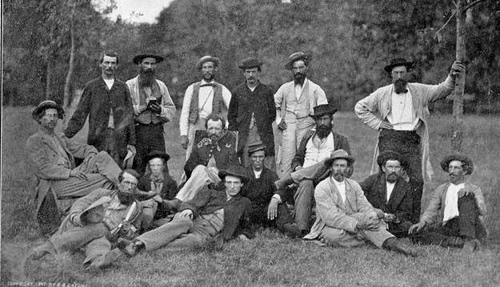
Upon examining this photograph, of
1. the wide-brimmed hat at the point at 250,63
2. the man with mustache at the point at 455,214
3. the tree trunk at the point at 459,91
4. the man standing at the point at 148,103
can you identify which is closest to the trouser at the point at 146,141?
the man standing at the point at 148,103

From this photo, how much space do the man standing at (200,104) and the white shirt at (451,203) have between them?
2.36 meters

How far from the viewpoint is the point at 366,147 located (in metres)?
7.34

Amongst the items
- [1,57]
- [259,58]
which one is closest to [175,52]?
[259,58]

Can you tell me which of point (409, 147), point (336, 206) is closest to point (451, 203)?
point (409, 147)

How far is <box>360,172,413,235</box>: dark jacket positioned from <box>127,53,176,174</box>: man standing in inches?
84.5

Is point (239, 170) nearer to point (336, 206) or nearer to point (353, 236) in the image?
point (336, 206)

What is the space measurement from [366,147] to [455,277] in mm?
1526

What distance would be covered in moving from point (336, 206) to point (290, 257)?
2.15 feet

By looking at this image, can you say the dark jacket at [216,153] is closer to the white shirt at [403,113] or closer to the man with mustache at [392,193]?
the man with mustache at [392,193]

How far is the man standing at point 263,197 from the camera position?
7.21 metres

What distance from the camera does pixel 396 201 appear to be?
7043 millimetres

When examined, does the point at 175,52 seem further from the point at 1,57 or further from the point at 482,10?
the point at 482,10

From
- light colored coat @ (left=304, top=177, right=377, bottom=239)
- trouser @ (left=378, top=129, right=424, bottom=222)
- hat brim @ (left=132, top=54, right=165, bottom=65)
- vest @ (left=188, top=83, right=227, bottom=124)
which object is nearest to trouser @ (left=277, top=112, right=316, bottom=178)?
light colored coat @ (left=304, top=177, right=377, bottom=239)

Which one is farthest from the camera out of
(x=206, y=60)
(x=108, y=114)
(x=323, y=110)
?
(x=206, y=60)
